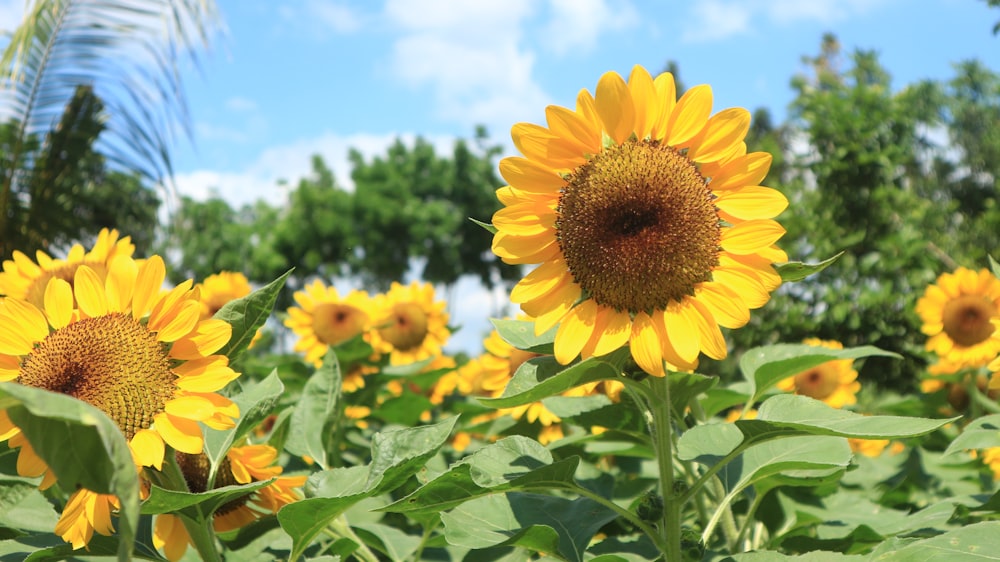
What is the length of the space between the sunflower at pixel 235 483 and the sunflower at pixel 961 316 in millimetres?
2763

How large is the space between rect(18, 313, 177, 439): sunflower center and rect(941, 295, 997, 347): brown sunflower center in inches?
125

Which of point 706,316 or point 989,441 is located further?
point 989,441

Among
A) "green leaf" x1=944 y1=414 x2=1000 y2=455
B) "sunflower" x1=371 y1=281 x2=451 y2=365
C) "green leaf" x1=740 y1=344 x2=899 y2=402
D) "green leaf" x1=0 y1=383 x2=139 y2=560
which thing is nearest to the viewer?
"green leaf" x1=0 y1=383 x2=139 y2=560

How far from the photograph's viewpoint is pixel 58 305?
4.77ft

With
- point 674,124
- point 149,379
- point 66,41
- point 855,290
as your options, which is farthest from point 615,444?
point 66,41

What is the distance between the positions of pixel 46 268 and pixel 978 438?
8.29ft

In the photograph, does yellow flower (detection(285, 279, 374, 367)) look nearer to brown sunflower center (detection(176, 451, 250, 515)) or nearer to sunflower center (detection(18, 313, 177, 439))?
brown sunflower center (detection(176, 451, 250, 515))

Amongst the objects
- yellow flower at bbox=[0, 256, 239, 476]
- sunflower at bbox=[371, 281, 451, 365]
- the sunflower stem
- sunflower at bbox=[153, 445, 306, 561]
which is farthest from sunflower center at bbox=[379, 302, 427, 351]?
the sunflower stem

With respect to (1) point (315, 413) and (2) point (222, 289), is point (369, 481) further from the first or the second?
(2) point (222, 289)

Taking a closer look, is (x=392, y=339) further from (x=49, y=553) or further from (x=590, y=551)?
(x=49, y=553)

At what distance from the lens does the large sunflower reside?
4.67 ft

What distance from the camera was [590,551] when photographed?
181cm

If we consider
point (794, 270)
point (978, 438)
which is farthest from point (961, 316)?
point (794, 270)

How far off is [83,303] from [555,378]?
2.63 ft
